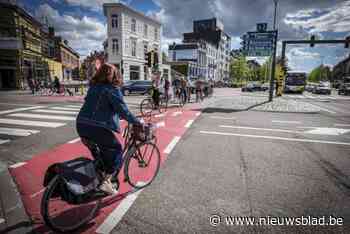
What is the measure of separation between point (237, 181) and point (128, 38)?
31.1 m

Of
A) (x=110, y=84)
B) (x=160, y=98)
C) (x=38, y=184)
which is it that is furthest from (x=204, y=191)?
(x=160, y=98)

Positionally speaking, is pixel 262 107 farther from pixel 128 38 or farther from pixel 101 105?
pixel 128 38

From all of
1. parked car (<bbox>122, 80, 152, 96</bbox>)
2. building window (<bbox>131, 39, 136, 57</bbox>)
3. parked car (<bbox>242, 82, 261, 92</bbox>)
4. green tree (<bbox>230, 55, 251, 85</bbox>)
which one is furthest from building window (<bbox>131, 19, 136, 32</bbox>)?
green tree (<bbox>230, 55, 251, 85</bbox>)

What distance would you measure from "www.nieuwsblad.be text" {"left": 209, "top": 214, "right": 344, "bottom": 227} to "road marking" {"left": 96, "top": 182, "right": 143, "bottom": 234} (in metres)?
1.15

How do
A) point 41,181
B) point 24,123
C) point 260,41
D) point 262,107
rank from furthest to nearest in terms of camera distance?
point 260,41 → point 262,107 → point 24,123 → point 41,181

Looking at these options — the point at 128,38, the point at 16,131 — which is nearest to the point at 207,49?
the point at 128,38

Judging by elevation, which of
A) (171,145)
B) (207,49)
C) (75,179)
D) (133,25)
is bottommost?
(171,145)

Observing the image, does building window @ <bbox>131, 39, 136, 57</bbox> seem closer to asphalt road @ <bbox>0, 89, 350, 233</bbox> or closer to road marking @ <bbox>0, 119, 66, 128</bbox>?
road marking @ <bbox>0, 119, 66, 128</bbox>

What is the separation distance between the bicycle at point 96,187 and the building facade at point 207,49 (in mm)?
52963

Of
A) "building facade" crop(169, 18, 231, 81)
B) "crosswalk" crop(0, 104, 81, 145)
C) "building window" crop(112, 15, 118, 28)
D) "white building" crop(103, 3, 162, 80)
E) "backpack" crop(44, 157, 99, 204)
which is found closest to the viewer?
"backpack" crop(44, 157, 99, 204)

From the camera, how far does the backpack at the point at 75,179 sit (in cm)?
211

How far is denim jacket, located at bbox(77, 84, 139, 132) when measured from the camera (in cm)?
236

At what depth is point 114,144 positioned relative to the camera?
256cm

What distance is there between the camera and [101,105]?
2385 millimetres
